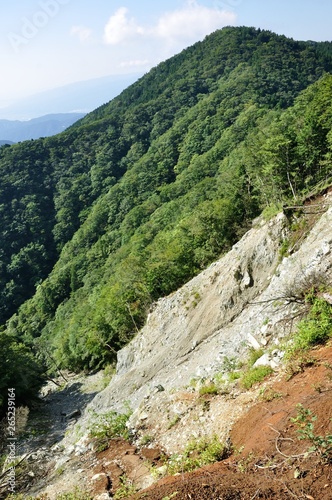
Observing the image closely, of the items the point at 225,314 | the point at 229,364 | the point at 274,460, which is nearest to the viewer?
the point at 274,460

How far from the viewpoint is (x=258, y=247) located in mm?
23047

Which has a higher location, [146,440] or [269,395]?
[269,395]

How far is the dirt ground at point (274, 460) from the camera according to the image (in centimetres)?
579

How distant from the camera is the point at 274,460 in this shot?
666 centimetres

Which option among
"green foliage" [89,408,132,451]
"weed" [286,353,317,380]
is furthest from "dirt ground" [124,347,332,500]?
"green foliage" [89,408,132,451]

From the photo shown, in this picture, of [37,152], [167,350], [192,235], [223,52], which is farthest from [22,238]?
[223,52]

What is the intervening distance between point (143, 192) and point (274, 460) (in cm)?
12477

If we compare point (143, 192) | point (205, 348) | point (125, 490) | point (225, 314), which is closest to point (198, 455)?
point (125, 490)

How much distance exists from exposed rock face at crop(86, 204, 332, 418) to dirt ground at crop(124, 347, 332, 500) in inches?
97.6

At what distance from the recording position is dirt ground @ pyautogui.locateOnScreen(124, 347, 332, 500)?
5.79 m

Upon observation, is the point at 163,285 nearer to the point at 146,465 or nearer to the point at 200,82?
the point at 146,465

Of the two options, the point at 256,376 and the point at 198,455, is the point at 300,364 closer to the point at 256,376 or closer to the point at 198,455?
the point at 256,376

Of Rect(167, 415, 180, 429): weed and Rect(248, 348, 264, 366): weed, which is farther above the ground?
Rect(248, 348, 264, 366): weed

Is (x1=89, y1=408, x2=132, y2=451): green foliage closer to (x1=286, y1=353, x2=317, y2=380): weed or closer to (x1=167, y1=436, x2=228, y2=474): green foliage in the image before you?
(x1=167, y1=436, x2=228, y2=474): green foliage
